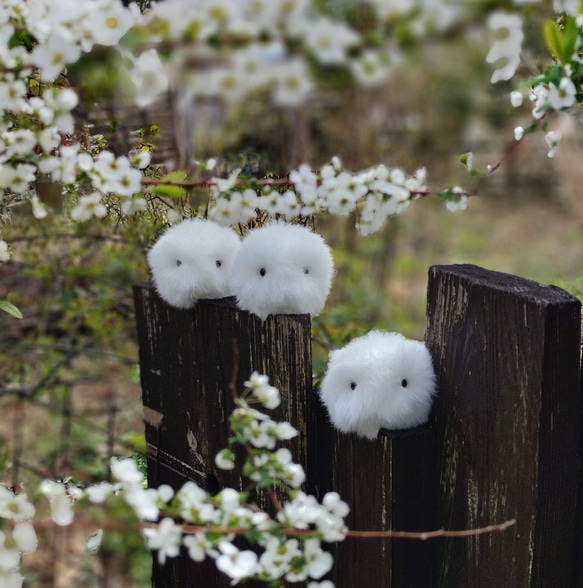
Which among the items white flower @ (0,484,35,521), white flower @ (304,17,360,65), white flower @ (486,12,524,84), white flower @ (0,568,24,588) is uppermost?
white flower @ (486,12,524,84)

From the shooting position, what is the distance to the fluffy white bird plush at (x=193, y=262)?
1346 millimetres

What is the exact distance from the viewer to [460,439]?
46.8 inches

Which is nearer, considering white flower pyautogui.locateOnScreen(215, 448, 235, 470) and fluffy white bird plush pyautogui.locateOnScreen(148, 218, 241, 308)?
white flower pyautogui.locateOnScreen(215, 448, 235, 470)

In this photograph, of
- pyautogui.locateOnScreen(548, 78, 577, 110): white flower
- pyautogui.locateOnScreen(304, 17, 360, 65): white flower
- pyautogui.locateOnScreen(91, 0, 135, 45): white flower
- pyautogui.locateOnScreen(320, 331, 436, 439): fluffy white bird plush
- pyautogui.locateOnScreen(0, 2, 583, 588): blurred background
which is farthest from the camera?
pyautogui.locateOnScreen(0, 2, 583, 588): blurred background

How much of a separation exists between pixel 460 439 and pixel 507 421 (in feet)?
0.33

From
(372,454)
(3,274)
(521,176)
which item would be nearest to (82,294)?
(3,274)

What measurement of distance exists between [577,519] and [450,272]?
45 cm

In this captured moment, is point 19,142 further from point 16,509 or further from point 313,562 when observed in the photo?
point 313,562

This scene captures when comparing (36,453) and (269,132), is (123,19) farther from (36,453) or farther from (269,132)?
(36,453)

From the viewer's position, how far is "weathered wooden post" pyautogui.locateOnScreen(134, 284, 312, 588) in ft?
4.16

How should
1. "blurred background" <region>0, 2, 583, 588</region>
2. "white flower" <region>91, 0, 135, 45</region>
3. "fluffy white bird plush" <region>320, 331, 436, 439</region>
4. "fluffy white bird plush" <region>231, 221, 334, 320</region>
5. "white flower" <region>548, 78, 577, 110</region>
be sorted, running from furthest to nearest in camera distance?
"blurred background" <region>0, 2, 583, 588</region>
"fluffy white bird plush" <region>231, 221, 334, 320</region>
"fluffy white bird plush" <region>320, 331, 436, 439</region>
"white flower" <region>548, 78, 577, 110</region>
"white flower" <region>91, 0, 135, 45</region>

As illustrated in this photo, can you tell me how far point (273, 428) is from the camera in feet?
3.24

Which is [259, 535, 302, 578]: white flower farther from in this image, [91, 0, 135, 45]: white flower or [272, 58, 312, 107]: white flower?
[91, 0, 135, 45]: white flower

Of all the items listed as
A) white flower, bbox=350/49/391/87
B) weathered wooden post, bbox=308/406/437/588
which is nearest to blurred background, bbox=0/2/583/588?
white flower, bbox=350/49/391/87
